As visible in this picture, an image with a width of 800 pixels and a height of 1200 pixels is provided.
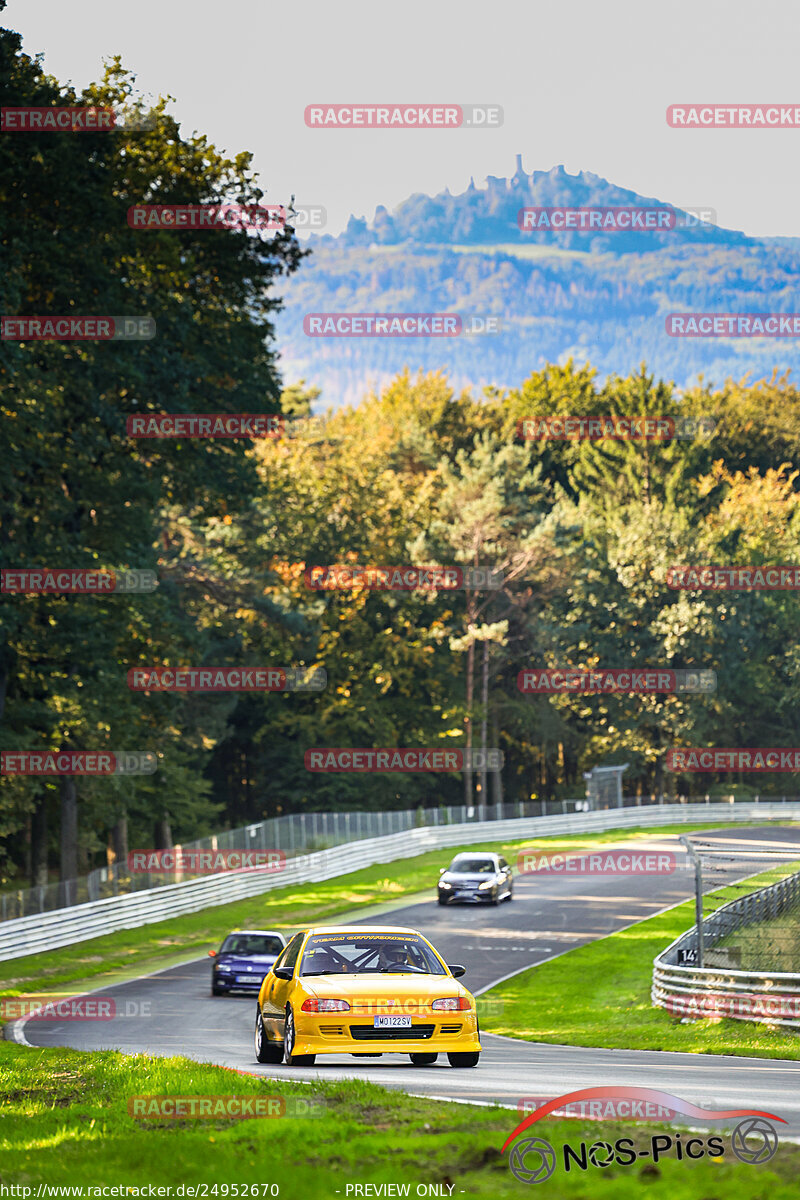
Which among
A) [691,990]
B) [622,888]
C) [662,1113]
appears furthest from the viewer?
[622,888]

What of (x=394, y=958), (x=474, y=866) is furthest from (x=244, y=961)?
(x=474, y=866)

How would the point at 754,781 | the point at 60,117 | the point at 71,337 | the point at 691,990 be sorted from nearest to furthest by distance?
the point at 691,990, the point at 60,117, the point at 71,337, the point at 754,781

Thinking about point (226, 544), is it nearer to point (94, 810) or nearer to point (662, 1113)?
point (94, 810)

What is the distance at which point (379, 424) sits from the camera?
93938 mm

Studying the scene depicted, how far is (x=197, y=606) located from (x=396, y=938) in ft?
167

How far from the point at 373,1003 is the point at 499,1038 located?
9.72 m

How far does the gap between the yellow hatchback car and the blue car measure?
12.3m

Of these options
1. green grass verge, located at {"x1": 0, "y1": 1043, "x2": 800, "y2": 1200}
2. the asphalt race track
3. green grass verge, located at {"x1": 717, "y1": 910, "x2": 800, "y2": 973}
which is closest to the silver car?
the asphalt race track

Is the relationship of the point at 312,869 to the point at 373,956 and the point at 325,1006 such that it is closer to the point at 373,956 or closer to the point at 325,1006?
the point at 373,956

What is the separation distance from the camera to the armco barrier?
3544 cm

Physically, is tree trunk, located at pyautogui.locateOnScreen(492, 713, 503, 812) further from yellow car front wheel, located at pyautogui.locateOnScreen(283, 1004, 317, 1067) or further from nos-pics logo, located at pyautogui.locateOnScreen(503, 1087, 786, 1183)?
nos-pics logo, located at pyautogui.locateOnScreen(503, 1087, 786, 1183)

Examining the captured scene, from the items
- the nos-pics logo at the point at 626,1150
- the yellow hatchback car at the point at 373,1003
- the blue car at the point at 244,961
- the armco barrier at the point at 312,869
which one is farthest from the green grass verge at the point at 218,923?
the nos-pics logo at the point at 626,1150

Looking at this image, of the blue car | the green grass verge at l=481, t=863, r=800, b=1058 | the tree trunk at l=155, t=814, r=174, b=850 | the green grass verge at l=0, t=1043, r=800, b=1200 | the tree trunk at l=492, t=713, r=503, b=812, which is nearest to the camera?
the green grass verge at l=0, t=1043, r=800, b=1200

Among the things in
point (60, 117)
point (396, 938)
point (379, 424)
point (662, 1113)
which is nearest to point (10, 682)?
point (60, 117)
